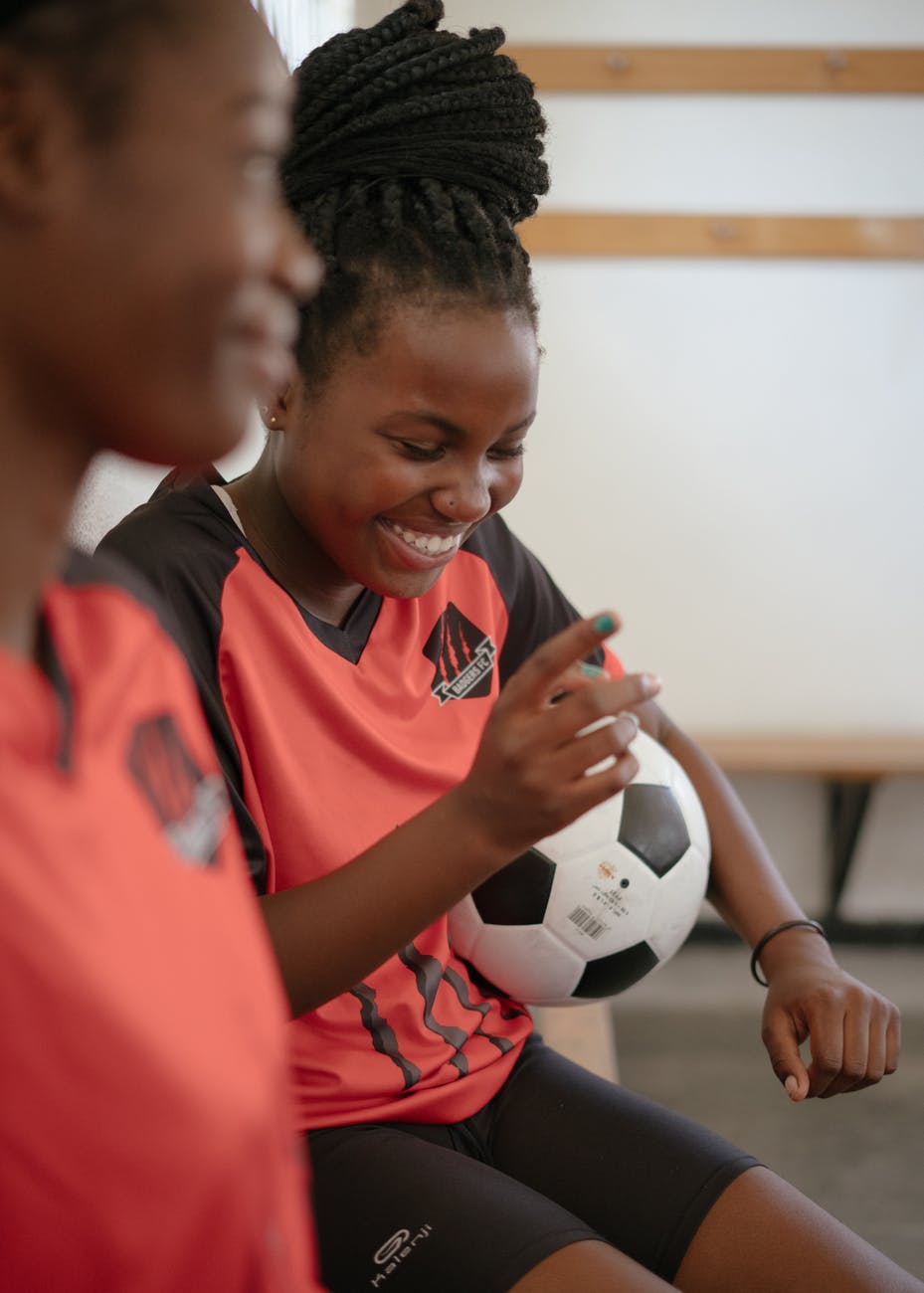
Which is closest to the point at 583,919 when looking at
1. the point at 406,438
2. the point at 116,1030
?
the point at 406,438

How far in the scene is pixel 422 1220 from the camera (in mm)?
862

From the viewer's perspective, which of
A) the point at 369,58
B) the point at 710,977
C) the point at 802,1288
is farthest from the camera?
the point at 710,977

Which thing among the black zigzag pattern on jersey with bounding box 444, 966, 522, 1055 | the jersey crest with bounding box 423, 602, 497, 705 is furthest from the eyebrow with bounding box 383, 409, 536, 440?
the black zigzag pattern on jersey with bounding box 444, 966, 522, 1055

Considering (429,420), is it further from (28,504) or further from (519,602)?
(28,504)

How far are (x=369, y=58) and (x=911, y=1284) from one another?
1030mm

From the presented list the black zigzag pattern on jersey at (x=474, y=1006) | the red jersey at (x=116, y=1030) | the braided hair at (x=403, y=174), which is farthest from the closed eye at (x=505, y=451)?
the red jersey at (x=116, y=1030)

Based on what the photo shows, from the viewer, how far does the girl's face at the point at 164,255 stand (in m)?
0.48

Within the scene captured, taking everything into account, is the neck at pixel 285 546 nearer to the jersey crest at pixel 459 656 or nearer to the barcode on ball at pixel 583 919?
the jersey crest at pixel 459 656

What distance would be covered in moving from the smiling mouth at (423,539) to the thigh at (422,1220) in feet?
1.51

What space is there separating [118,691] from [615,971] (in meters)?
0.72

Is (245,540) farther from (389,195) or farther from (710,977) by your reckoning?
(710,977)

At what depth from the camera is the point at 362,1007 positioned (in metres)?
0.98

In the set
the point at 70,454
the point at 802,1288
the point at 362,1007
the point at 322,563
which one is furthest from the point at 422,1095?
the point at 70,454

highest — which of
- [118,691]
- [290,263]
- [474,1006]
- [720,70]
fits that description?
[720,70]
